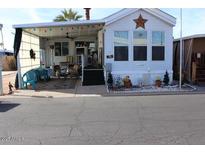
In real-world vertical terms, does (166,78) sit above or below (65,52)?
below

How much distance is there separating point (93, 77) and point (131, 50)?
2.63m

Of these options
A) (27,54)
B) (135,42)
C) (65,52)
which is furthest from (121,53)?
(65,52)

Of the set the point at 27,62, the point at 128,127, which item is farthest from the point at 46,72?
the point at 128,127

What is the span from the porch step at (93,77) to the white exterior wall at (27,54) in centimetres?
351

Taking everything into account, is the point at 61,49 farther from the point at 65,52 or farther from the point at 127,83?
the point at 127,83

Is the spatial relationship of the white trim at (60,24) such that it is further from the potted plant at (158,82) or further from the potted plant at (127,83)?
the potted plant at (158,82)

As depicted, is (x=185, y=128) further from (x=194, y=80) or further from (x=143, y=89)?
(x=194, y=80)

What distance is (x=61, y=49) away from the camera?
25344 mm

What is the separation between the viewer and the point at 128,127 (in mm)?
7102

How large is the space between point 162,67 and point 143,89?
252 cm

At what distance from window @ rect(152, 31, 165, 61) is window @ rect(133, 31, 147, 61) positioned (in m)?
0.51

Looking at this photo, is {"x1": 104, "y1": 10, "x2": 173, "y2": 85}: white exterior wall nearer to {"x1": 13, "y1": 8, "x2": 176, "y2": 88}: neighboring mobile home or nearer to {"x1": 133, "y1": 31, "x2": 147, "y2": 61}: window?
{"x1": 13, "y1": 8, "x2": 176, "y2": 88}: neighboring mobile home

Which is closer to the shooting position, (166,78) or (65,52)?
(166,78)

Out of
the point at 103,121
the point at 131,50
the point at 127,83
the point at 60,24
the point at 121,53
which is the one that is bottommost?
the point at 103,121
